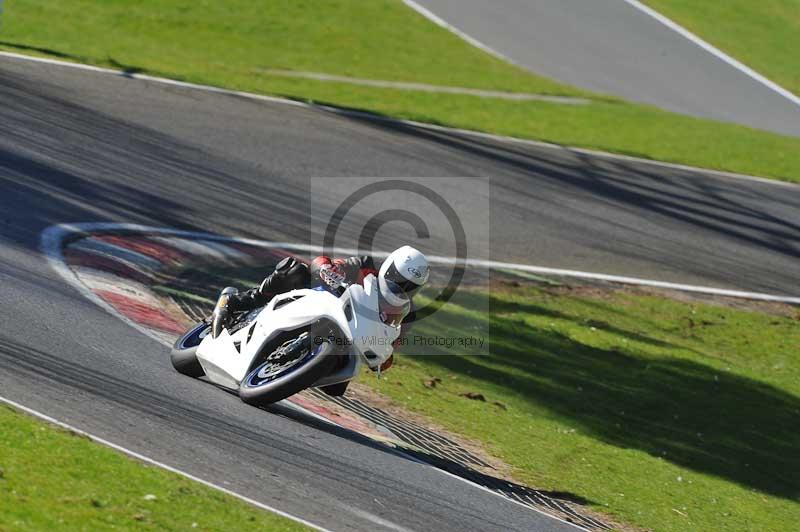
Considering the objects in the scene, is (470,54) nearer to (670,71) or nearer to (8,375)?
(670,71)

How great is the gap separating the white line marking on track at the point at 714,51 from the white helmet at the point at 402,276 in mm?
25300

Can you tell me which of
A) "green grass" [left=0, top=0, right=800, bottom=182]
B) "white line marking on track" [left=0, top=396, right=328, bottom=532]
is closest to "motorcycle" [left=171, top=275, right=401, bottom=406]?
"white line marking on track" [left=0, top=396, right=328, bottom=532]

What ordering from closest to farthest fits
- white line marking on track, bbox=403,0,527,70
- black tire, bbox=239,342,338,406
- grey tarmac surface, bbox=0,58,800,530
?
grey tarmac surface, bbox=0,58,800,530
black tire, bbox=239,342,338,406
white line marking on track, bbox=403,0,527,70

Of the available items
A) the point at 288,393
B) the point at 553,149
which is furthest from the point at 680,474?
the point at 553,149

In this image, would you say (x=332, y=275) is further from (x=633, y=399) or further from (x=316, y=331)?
(x=633, y=399)

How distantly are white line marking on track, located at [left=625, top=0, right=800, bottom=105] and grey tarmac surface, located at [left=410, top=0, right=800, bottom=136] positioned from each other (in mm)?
249

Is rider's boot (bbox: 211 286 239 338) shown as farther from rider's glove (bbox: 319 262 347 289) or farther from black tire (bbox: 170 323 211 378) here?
rider's glove (bbox: 319 262 347 289)

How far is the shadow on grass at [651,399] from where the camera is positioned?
40.4 feet

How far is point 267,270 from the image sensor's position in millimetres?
15109

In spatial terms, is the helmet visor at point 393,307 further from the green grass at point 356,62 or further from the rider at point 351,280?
the green grass at point 356,62

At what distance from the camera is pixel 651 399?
1377 centimetres

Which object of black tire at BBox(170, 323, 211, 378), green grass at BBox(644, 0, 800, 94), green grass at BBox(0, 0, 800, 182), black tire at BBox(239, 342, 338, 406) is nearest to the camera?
black tire at BBox(239, 342, 338, 406)

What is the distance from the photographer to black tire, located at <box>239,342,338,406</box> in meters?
8.96

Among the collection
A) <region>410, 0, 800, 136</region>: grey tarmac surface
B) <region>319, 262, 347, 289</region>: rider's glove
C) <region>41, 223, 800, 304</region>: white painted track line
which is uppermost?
<region>410, 0, 800, 136</region>: grey tarmac surface
